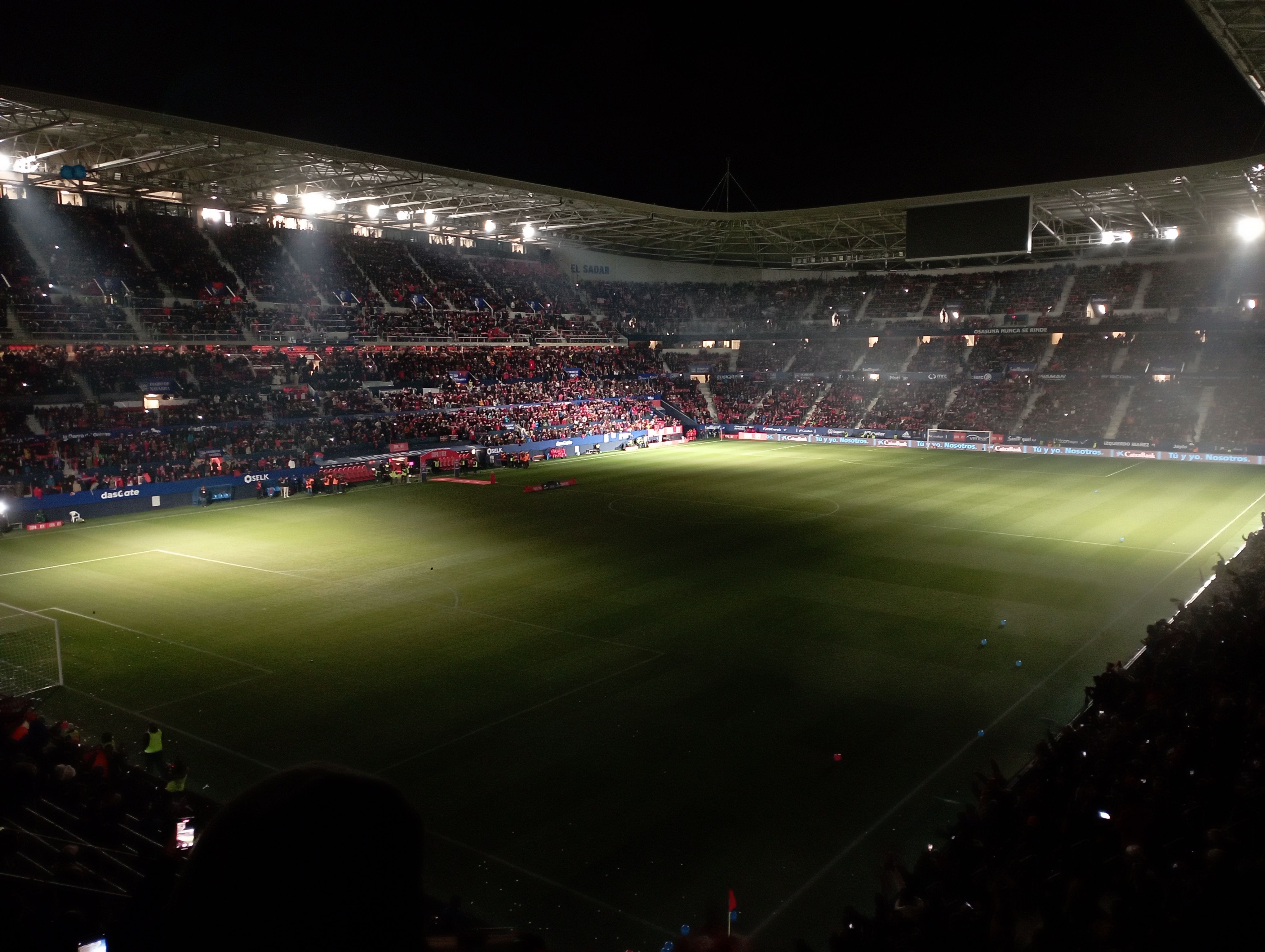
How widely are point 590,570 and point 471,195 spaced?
112ft

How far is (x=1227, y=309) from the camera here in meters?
57.8

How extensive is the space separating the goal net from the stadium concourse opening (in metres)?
0.13

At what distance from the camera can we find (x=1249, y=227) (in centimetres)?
4734

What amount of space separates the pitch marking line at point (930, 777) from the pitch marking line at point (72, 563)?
23.7 metres

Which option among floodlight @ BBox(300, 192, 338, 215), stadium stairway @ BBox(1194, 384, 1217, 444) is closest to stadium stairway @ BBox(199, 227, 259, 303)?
floodlight @ BBox(300, 192, 338, 215)

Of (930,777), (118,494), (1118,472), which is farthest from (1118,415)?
(118,494)

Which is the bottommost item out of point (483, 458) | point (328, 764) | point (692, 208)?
point (483, 458)

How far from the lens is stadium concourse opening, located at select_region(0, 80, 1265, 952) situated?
7.65 m

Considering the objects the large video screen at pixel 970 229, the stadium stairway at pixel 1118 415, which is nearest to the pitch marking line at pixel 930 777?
the large video screen at pixel 970 229

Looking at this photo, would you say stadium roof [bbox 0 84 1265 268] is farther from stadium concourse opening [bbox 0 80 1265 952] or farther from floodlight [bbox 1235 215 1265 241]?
floodlight [bbox 1235 215 1265 241]

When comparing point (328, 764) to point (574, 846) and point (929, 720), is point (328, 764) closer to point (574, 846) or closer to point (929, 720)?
point (574, 846)

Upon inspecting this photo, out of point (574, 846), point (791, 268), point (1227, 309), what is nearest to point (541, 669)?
point (574, 846)

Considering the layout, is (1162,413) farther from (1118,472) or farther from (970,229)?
(970,229)

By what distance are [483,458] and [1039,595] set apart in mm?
32809
